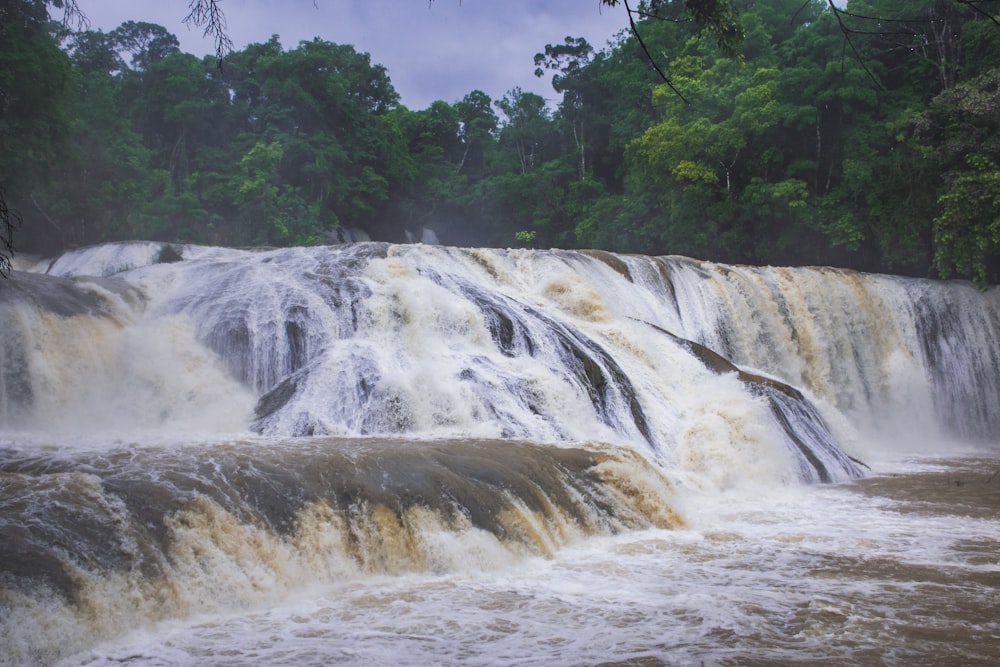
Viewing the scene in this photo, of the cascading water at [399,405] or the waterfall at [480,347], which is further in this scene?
the waterfall at [480,347]

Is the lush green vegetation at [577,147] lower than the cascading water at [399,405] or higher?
higher

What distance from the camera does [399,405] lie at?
9328mm

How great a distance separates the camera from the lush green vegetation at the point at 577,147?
57.5 ft

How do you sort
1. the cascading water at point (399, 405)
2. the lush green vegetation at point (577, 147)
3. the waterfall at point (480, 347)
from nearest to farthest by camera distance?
the cascading water at point (399, 405) < the waterfall at point (480, 347) < the lush green vegetation at point (577, 147)

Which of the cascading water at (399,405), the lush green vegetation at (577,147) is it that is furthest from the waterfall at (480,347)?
the lush green vegetation at (577,147)

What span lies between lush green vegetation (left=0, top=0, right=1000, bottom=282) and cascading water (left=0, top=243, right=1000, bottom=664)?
328 centimetres

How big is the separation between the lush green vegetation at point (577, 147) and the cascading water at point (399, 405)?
328cm

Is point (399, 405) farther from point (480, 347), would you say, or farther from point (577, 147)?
point (577, 147)

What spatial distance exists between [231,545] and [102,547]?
79 centimetres

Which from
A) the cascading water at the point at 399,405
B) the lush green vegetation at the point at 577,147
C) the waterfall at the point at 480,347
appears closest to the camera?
the cascading water at the point at 399,405

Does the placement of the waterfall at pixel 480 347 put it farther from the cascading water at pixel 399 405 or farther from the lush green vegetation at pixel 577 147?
the lush green vegetation at pixel 577 147

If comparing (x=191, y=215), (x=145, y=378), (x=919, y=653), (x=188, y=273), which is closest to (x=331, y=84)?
(x=191, y=215)

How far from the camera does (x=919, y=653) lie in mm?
4305

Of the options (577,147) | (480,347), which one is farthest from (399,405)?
(577,147)
